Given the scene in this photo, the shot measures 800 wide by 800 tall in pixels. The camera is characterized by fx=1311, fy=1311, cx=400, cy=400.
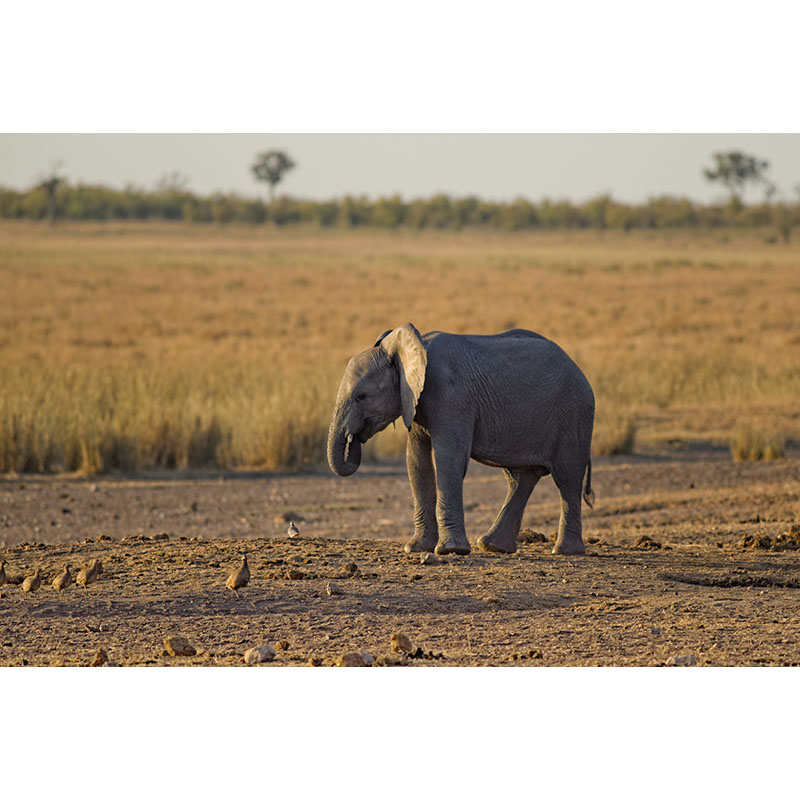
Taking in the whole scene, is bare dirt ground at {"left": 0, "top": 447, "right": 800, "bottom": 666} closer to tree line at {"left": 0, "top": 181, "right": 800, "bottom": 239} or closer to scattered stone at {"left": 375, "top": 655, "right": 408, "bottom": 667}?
scattered stone at {"left": 375, "top": 655, "right": 408, "bottom": 667}

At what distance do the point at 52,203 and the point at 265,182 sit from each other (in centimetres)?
2503

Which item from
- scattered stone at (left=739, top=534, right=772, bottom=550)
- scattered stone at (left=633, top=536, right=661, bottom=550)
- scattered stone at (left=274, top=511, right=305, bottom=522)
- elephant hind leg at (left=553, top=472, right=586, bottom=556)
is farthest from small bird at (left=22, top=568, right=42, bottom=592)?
scattered stone at (left=739, top=534, right=772, bottom=550)

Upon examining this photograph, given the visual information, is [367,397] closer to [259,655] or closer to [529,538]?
[529,538]

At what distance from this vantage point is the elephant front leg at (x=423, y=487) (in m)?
8.05

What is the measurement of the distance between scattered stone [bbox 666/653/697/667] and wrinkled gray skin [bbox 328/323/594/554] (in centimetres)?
224

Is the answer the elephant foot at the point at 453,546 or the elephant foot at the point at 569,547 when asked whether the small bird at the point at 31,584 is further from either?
the elephant foot at the point at 569,547

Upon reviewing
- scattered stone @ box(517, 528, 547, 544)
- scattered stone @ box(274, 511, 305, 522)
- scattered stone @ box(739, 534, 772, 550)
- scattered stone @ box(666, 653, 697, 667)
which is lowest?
scattered stone @ box(274, 511, 305, 522)

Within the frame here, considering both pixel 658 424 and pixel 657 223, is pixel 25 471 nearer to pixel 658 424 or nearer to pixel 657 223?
pixel 658 424

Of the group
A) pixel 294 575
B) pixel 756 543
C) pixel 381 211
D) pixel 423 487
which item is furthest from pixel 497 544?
pixel 381 211

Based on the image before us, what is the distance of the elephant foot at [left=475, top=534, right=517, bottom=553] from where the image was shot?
325 inches

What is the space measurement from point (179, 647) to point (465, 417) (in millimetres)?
2436

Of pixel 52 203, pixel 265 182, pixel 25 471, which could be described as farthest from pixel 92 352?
pixel 265 182

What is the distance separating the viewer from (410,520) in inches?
445

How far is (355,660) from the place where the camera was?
5.68 m
